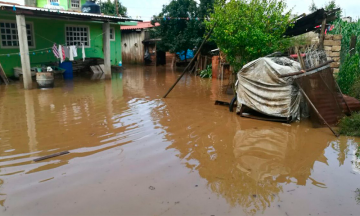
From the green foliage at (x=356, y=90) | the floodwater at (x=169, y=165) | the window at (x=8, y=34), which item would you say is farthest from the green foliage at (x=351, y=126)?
the window at (x=8, y=34)

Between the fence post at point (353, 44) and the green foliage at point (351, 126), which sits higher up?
the fence post at point (353, 44)

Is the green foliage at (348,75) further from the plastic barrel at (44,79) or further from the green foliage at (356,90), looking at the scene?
the plastic barrel at (44,79)

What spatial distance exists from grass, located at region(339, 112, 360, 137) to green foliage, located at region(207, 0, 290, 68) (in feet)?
11.4

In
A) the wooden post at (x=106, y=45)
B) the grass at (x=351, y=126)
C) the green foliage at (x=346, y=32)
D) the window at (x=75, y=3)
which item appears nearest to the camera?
the grass at (x=351, y=126)

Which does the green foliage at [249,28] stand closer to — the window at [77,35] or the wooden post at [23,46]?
the wooden post at [23,46]

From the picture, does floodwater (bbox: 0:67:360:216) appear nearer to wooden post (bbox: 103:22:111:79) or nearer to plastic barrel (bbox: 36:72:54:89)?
plastic barrel (bbox: 36:72:54:89)

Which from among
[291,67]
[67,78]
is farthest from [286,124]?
[67,78]

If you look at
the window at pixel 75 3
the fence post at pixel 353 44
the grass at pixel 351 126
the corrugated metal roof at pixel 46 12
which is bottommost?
the grass at pixel 351 126

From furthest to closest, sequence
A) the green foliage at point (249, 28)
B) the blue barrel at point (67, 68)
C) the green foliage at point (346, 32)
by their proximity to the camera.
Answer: the blue barrel at point (67, 68) < the green foliage at point (346, 32) < the green foliage at point (249, 28)

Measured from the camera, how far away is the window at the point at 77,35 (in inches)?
643

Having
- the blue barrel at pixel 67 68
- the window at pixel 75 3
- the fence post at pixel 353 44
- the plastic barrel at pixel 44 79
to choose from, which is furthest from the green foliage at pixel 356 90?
the window at pixel 75 3

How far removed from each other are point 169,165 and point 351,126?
4114 mm

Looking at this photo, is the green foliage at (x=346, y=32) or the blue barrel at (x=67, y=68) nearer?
the green foliage at (x=346, y=32)

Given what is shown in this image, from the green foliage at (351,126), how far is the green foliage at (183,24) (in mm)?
12442
